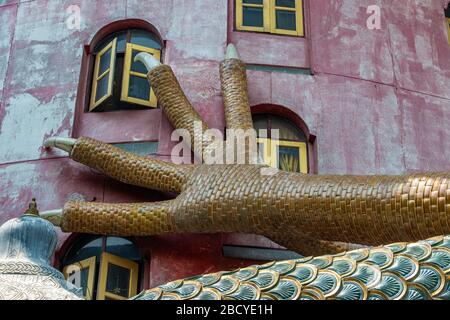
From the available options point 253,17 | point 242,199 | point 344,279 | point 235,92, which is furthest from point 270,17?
point 344,279

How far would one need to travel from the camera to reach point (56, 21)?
439 inches

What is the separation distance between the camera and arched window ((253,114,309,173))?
32.6 feet

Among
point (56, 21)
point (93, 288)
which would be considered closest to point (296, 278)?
point (93, 288)

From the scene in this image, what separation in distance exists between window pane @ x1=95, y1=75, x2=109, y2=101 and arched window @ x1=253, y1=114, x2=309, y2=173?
5.64 feet

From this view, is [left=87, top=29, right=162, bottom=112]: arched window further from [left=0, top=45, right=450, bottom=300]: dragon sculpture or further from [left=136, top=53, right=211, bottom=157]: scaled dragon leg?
[left=136, top=53, right=211, bottom=157]: scaled dragon leg

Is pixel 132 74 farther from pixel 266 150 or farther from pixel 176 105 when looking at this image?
pixel 266 150

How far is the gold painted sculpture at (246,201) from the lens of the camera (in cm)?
752

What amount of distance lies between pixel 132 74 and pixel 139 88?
0.58 feet

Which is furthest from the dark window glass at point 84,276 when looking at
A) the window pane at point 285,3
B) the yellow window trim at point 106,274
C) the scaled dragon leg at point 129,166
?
the window pane at point 285,3

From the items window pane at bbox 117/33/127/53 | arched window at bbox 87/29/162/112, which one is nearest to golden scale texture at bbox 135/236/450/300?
arched window at bbox 87/29/162/112

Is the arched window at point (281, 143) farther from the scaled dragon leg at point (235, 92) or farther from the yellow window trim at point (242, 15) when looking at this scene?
the yellow window trim at point (242, 15)

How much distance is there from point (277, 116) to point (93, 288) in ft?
9.73

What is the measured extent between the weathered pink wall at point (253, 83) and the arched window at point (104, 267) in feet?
1.64

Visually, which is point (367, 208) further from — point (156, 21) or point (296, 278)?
point (156, 21)
